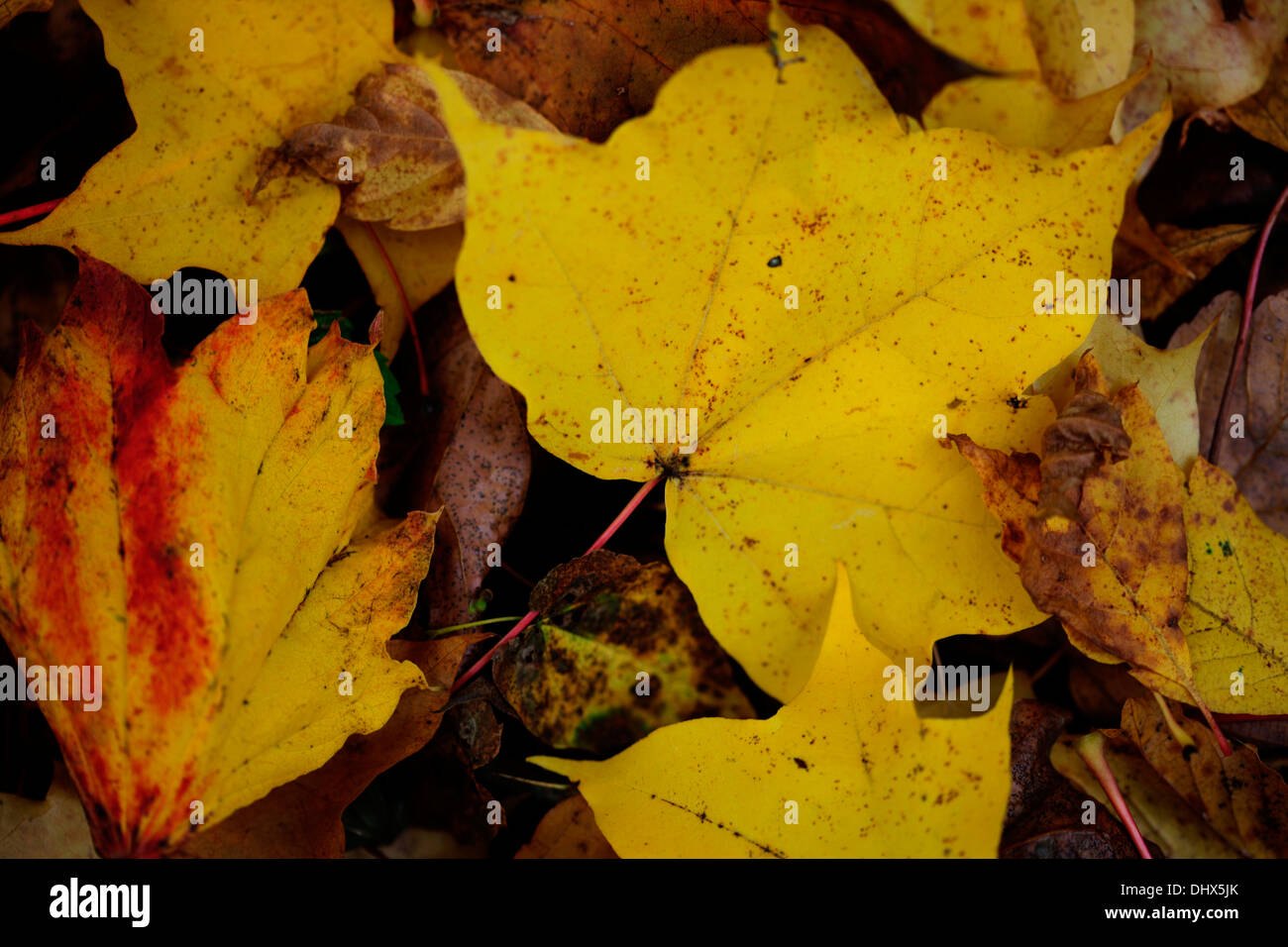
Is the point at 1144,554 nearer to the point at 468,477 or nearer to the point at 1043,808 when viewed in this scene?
the point at 1043,808

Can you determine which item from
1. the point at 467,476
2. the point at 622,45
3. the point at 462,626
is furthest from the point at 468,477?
the point at 622,45

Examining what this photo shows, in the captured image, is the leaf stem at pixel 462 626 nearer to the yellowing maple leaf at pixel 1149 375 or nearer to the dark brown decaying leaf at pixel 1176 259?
the yellowing maple leaf at pixel 1149 375

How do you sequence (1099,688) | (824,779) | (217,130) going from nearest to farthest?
(824,779) → (217,130) → (1099,688)

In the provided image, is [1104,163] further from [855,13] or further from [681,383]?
[681,383]

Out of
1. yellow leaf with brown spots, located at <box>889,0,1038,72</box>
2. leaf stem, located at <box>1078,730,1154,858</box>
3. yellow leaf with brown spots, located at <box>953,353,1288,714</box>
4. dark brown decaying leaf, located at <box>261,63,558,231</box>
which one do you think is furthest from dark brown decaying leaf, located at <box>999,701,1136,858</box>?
dark brown decaying leaf, located at <box>261,63,558,231</box>

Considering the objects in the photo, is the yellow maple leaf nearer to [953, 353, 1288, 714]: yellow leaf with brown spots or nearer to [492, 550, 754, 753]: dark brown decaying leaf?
[953, 353, 1288, 714]: yellow leaf with brown spots

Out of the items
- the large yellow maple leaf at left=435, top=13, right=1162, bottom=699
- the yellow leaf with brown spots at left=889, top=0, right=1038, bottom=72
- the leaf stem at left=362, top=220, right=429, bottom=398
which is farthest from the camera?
the leaf stem at left=362, top=220, right=429, bottom=398

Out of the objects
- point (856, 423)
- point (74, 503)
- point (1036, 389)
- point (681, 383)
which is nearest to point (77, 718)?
point (74, 503)
